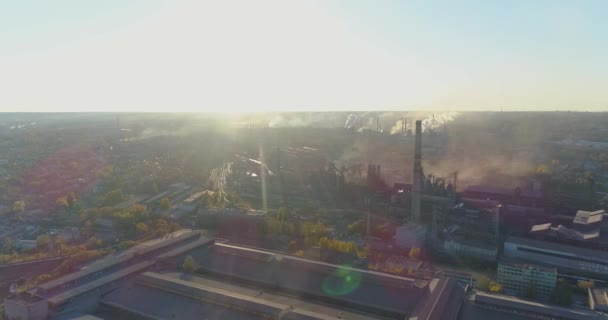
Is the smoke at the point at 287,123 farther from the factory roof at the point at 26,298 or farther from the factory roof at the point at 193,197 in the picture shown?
the factory roof at the point at 26,298

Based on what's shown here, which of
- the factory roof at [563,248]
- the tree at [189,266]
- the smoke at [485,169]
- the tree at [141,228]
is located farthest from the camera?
the smoke at [485,169]

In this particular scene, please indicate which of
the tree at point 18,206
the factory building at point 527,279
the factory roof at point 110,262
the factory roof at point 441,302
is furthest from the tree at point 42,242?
the factory building at point 527,279

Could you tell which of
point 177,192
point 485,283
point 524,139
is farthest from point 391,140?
point 485,283

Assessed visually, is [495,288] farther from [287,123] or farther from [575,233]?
[287,123]

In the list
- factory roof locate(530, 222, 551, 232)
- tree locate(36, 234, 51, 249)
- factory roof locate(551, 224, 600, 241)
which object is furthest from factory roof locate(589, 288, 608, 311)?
tree locate(36, 234, 51, 249)

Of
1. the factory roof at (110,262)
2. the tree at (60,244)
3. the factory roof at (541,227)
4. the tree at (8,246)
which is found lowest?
the tree at (8,246)

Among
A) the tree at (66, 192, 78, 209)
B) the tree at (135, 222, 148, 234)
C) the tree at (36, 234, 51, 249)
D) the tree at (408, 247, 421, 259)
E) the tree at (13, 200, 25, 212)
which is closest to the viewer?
the tree at (408, 247, 421, 259)

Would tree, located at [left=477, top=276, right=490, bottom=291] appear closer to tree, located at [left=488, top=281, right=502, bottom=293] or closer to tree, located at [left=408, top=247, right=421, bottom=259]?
tree, located at [left=488, top=281, right=502, bottom=293]
